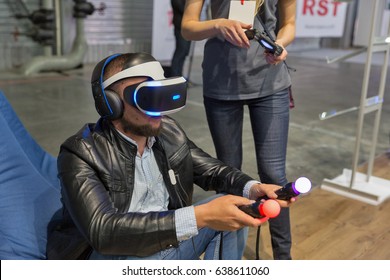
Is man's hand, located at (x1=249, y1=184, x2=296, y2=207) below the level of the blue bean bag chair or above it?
above

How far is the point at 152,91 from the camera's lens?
1.17 metres

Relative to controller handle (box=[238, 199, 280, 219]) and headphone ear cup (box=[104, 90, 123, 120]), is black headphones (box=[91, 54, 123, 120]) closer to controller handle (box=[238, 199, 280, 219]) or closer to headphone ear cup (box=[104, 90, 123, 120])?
headphone ear cup (box=[104, 90, 123, 120])

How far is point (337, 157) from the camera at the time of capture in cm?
353

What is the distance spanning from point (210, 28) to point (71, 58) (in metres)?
5.67

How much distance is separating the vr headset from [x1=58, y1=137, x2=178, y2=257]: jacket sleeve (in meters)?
0.19

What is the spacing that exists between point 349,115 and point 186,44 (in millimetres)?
2144

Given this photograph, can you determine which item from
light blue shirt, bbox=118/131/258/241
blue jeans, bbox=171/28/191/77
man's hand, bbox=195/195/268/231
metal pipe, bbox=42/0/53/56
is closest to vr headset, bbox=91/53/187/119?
light blue shirt, bbox=118/131/258/241

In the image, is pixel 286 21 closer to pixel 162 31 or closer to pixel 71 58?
pixel 71 58

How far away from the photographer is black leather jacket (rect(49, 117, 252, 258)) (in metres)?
1.15

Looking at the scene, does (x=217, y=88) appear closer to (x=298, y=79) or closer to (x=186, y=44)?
(x=186, y=44)

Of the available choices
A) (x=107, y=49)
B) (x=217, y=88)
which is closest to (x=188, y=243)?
(x=217, y=88)

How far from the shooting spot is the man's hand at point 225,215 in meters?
1.11

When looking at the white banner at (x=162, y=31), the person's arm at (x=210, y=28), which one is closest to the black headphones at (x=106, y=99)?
the person's arm at (x=210, y=28)

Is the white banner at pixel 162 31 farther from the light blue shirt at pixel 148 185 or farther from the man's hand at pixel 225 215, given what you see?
the man's hand at pixel 225 215
